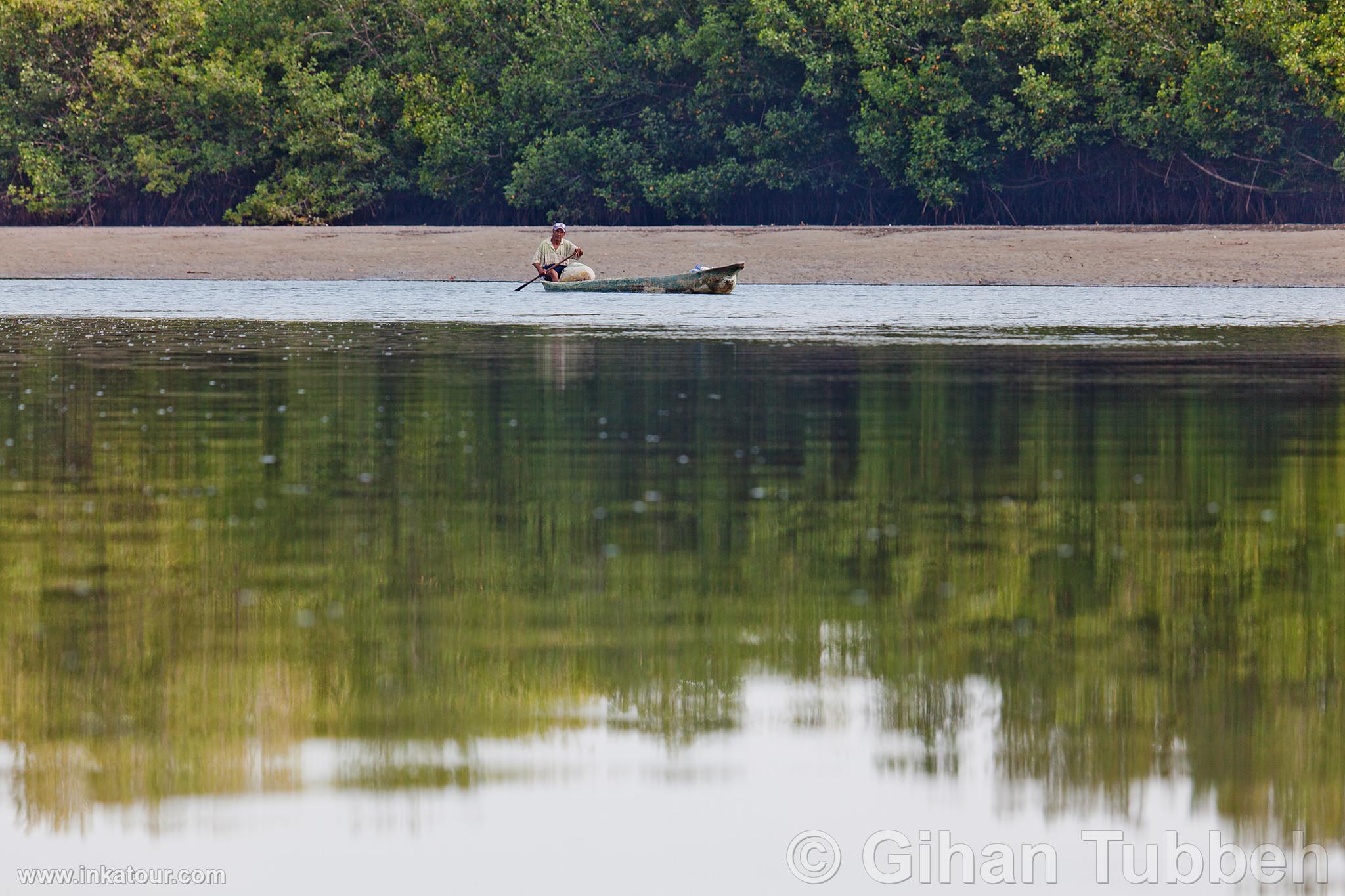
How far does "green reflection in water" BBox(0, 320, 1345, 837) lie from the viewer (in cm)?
470

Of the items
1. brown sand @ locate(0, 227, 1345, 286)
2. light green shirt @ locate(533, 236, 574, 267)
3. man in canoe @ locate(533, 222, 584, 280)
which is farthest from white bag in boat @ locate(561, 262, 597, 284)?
brown sand @ locate(0, 227, 1345, 286)

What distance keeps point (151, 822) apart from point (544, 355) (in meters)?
14.4

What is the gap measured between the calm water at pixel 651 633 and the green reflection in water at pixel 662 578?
24 millimetres

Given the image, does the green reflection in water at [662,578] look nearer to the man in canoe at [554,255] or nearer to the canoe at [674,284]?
the canoe at [674,284]

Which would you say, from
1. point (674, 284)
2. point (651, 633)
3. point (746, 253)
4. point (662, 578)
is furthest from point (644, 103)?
point (651, 633)

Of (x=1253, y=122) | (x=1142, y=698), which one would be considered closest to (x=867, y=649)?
(x=1142, y=698)

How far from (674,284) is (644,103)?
913 inches

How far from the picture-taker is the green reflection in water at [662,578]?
470 centimetres

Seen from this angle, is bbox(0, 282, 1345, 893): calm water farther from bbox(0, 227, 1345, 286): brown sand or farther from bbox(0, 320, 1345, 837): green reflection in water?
bbox(0, 227, 1345, 286): brown sand

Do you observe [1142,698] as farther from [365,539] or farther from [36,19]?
[36,19]

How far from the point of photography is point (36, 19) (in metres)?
55.2

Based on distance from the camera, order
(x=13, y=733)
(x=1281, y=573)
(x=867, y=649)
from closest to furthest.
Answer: (x=13, y=733) → (x=867, y=649) → (x=1281, y=573)

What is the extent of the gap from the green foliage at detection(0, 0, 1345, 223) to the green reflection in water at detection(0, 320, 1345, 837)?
109ft

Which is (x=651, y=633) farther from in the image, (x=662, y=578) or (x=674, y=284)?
(x=674, y=284)
